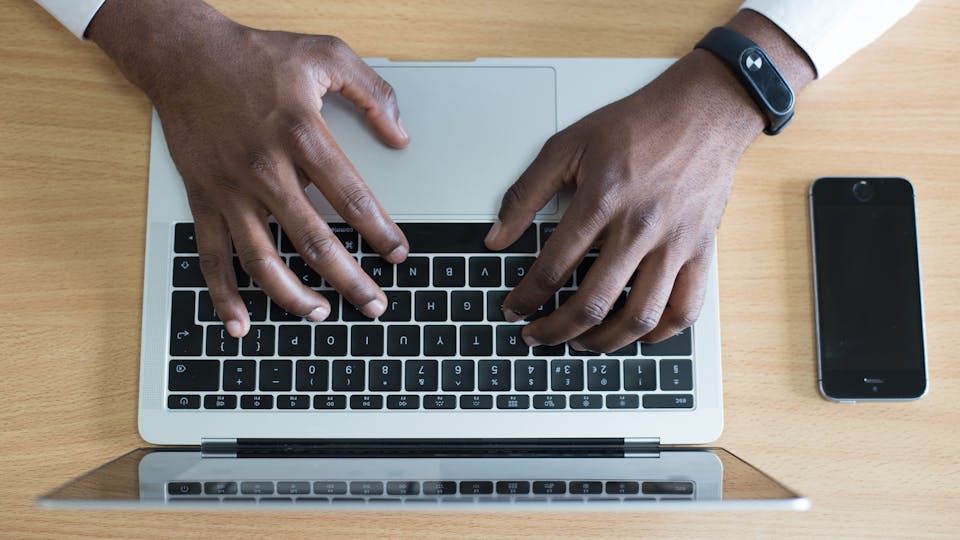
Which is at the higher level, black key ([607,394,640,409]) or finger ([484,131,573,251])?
finger ([484,131,573,251])

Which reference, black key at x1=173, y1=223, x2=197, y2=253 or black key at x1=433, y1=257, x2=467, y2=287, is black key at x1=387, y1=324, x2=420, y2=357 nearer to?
black key at x1=433, y1=257, x2=467, y2=287

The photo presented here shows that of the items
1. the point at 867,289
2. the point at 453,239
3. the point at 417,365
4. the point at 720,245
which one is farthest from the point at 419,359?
the point at 867,289

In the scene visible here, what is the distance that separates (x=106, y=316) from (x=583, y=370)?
0.47m

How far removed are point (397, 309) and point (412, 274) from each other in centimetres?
4

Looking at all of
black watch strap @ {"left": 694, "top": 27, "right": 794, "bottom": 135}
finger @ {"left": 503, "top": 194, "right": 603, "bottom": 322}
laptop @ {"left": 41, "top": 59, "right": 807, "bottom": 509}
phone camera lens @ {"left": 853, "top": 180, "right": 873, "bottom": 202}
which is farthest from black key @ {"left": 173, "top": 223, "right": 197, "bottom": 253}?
phone camera lens @ {"left": 853, "top": 180, "right": 873, "bottom": 202}

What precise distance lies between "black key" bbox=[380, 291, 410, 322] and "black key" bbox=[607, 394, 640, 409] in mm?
207

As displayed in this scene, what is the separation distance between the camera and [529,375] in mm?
655

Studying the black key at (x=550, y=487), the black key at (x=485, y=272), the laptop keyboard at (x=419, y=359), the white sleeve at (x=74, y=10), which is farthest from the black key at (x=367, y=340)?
the white sleeve at (x=74, y=10)

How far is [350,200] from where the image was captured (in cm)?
63

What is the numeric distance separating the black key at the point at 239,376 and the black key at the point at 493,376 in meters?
0.21

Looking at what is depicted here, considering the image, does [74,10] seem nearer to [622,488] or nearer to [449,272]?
[449,272]

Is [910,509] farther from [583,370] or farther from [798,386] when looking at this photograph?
[583,370]

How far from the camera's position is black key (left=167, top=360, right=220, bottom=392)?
657 millimetres

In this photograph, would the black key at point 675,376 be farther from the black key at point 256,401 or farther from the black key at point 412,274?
the black key at point 256,401
